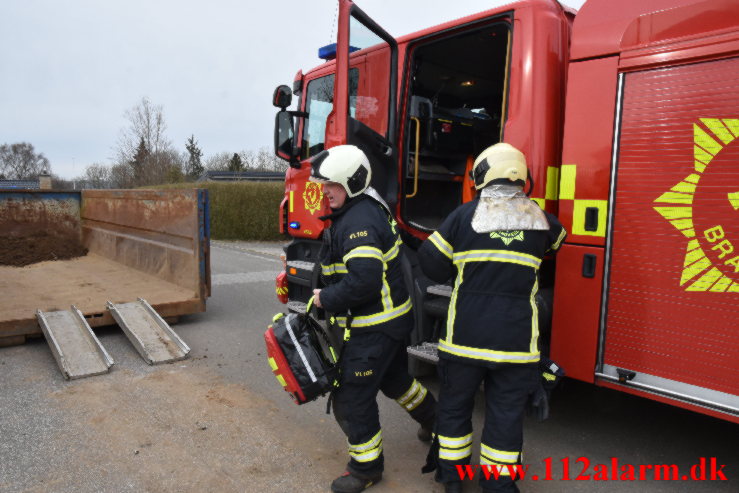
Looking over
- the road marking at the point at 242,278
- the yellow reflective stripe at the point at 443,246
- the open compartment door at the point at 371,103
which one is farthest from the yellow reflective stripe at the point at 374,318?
the road marking at the point at 242,278

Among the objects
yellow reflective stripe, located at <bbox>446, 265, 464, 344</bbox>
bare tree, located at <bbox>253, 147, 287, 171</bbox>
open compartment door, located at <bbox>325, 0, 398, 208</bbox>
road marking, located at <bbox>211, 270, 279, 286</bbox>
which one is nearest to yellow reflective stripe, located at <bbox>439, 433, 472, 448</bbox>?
yellow reflective stripe, located at <bbox>446, 265, 464, 344</bbox>

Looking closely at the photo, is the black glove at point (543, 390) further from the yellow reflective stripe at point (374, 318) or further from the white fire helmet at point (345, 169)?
the white fire helmet at point (345, 169)

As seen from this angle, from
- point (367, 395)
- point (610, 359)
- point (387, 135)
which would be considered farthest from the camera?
point (387, 135)

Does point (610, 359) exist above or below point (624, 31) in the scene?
below

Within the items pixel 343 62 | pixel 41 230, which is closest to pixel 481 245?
pixel 343 62

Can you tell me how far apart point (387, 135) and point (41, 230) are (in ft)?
21.6

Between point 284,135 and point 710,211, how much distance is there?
3.18 metres

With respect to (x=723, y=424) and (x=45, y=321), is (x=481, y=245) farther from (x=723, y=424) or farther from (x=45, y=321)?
(x=45, y=321)

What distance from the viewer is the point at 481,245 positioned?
2.34 m

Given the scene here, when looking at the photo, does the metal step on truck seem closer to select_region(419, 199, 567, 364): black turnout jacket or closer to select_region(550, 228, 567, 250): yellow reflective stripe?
select_region(419, 199, 567, 364): black turnout jacket

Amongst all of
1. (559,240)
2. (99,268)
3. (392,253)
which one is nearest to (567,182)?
(559,240)

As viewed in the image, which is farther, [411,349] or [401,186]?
[401,186]

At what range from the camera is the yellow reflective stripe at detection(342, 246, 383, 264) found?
2391 millimetres

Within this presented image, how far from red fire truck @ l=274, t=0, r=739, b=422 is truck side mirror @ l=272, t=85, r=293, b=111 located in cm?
93
